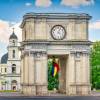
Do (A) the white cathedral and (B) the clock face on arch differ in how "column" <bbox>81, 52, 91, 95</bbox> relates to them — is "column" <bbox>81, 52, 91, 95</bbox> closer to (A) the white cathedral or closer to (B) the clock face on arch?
(B) the clock face on arch

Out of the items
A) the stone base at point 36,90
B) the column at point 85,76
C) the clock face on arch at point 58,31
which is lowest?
the stone base at point 36,90

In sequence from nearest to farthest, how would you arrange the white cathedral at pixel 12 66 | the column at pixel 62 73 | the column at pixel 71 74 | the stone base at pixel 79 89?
the stone base at pixel 79 89
the column at pixel 71 74
the column at pixel 62 73
the white cathedral at pixel 12 66

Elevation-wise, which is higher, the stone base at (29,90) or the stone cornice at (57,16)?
the stone cornice at (57,16)

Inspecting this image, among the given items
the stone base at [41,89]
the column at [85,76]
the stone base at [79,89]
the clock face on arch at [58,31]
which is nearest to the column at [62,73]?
the stone base at [79,89]

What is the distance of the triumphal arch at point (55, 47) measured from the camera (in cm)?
6612

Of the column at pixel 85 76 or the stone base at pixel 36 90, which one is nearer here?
the stone base at pixel 36 90

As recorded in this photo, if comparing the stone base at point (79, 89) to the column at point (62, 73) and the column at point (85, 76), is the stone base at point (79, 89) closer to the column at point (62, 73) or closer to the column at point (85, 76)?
the column at point (85, 76)

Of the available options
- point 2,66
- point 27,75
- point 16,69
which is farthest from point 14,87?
point 27,75

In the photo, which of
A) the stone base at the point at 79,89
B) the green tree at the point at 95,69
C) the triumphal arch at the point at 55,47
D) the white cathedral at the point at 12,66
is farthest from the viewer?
the white cathedral at the point at 12,66

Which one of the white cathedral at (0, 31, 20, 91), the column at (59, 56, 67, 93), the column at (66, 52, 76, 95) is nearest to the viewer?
the column at (66, 52, 76, 95)

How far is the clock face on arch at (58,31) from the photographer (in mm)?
66625

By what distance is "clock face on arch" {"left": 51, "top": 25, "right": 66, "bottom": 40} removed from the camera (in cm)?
6662

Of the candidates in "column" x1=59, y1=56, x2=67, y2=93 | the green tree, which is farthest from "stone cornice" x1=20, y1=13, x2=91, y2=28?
the green tree

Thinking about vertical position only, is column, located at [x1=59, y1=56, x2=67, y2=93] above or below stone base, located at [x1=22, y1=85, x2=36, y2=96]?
above
